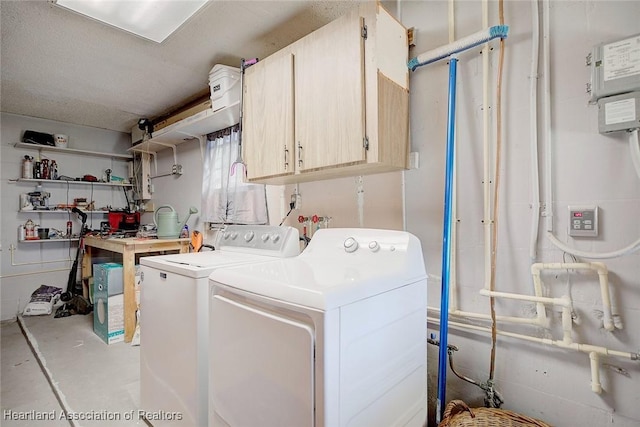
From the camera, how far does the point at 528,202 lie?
4.53 feet

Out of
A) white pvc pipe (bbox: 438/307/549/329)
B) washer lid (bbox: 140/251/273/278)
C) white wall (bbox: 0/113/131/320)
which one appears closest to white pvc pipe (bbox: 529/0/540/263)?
white pvc pipe (bbox: 438/307/549/329)

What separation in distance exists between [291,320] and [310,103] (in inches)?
44.9

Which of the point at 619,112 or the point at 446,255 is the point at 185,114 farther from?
the point at 619,112

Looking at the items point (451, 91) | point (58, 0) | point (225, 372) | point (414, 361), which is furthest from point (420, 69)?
point (58, 0)

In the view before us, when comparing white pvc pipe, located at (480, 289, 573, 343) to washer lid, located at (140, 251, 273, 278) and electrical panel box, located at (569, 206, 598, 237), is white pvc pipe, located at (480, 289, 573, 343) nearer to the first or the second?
electrical panel box, located at (569, 206, 598, 237)

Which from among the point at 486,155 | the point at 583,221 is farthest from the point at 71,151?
the point at 583,221

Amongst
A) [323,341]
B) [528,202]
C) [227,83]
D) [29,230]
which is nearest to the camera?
[323,341]

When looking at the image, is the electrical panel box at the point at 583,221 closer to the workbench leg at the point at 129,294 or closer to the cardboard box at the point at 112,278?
the workbench leg at the point at 129,294

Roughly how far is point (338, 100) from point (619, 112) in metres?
1.09

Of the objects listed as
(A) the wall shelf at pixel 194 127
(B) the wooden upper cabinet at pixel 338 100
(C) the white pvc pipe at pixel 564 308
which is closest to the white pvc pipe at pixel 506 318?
(C) the white pvc pipe at pixel 564 308

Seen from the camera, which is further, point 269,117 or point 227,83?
point 227,83

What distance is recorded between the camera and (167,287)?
5.17ft

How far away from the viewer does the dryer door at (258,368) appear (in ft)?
3.03

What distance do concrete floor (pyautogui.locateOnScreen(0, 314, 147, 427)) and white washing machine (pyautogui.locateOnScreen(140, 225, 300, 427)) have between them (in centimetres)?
37
